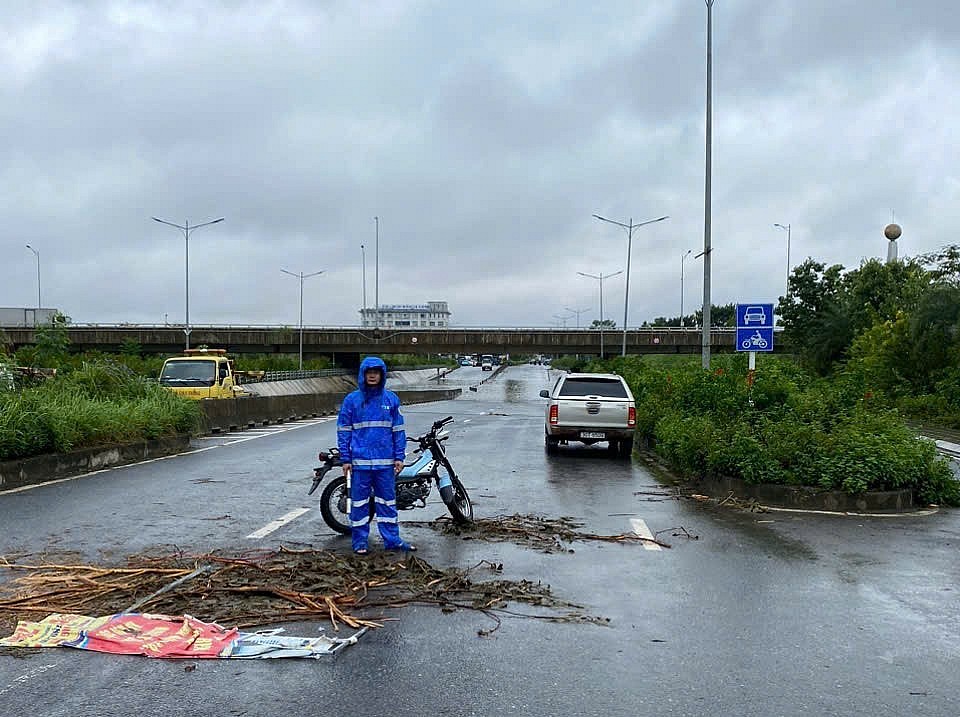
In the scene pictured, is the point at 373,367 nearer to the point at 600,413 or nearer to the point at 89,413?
the point at 89,413

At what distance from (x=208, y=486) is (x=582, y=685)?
9.21 metres

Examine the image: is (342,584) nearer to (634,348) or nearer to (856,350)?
(856,350)

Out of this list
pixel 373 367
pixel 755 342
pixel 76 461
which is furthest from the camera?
pixel 755 342

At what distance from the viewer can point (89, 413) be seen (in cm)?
1647

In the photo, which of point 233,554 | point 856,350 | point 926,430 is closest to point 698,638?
point 233,554

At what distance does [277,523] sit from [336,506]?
95 cm

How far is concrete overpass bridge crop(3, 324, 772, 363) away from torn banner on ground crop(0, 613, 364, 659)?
64.4 meters

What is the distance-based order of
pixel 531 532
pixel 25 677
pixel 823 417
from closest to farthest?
pixel 25 677 < pixel 531 532 < pixel 823 417

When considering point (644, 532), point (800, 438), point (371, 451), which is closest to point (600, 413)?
point (800, 438)

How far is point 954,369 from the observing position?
30.8m

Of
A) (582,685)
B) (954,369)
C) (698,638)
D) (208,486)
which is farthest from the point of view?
(954,369)

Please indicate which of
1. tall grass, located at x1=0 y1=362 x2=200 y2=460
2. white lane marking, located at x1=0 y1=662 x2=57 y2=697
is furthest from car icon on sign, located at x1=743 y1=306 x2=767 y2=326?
white lane marking, located at x1=0 y1=662 x2=57 y2=697

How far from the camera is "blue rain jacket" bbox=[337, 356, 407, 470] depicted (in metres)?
8.19

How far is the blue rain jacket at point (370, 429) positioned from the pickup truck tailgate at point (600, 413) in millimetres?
10314
